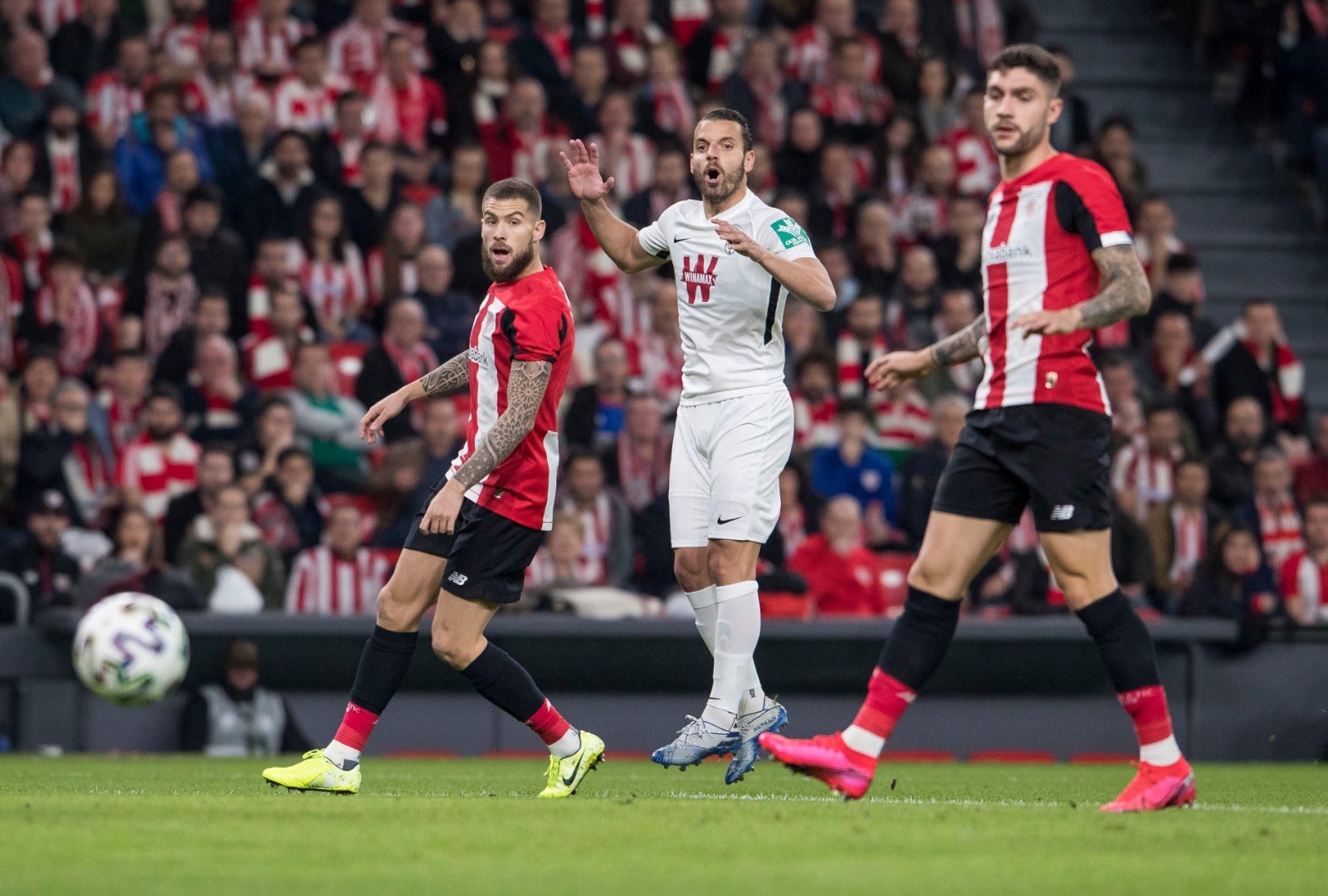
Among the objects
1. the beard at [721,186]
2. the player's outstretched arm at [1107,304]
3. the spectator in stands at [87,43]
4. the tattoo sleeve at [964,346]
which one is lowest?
the tattoo sleeve at [964,346]

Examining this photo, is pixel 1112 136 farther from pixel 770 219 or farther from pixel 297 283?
pixel 770 219

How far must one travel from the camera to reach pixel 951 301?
1542 centimetres

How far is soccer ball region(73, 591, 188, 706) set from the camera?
9.17 meters

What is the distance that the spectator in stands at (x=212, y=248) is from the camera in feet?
48.4

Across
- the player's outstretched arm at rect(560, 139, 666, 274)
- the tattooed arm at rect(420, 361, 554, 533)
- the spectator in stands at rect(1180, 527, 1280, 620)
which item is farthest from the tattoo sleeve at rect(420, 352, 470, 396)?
the spectator in stands at rect(1180, 527, 1280, 620)

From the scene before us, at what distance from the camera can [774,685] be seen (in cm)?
1301

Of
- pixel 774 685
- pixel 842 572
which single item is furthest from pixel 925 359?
pixel 842 572

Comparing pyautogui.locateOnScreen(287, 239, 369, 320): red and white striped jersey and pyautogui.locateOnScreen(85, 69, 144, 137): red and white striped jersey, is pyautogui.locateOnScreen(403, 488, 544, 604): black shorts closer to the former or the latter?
pyautogui.locateOnScreen(287, 239, 369, 320): red and white striped jersey

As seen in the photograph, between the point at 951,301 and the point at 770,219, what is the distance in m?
7.67

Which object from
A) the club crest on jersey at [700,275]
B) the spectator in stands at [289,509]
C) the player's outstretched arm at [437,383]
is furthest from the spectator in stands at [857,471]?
the player's outstretched arm at [437,383]

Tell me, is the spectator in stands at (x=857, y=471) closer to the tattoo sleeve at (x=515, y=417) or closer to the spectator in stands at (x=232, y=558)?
the spectator in stands at (x=232, y=558)

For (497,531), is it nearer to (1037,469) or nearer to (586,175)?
(586,175)

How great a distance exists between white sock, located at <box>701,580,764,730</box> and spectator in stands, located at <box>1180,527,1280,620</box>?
660 centimetres

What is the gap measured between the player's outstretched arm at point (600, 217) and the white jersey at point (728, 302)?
0.20 meters
